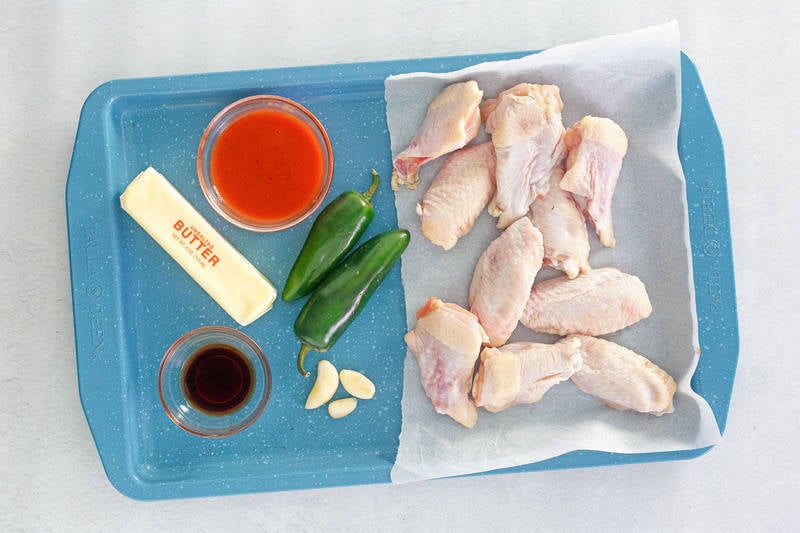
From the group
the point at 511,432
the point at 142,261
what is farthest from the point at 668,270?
the point at 142,261

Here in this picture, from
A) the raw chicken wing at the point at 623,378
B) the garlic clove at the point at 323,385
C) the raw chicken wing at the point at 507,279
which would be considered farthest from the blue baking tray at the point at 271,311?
the raw chicken wing at the point at 507,279

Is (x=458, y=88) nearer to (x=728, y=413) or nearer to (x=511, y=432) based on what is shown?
(x=511, y=432)

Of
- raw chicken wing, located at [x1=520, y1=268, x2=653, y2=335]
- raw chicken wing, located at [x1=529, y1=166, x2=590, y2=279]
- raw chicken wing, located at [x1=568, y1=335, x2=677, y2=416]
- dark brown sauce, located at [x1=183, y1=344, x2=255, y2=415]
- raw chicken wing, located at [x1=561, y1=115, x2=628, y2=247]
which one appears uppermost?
raw chicken wing, located at [x1=561, y1=115, x2=628, y2=247]

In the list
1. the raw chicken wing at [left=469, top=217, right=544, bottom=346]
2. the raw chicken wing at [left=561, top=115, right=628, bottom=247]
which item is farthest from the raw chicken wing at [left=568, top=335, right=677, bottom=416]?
the raw chicken wing at [left=561, top=115, right=628, bottom=247]

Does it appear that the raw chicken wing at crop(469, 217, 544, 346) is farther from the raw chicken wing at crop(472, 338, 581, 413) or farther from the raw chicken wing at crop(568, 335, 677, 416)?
the raw chicken wing at crop(568, 335, 677, 416)

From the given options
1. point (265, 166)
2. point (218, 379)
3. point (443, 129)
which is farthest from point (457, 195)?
point (218, 379)

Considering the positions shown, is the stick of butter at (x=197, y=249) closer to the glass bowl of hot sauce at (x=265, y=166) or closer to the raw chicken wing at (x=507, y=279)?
the glass bowl of hot sauce at (x=265, y=166)

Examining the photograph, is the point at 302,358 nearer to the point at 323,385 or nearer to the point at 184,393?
the point at 323,385
